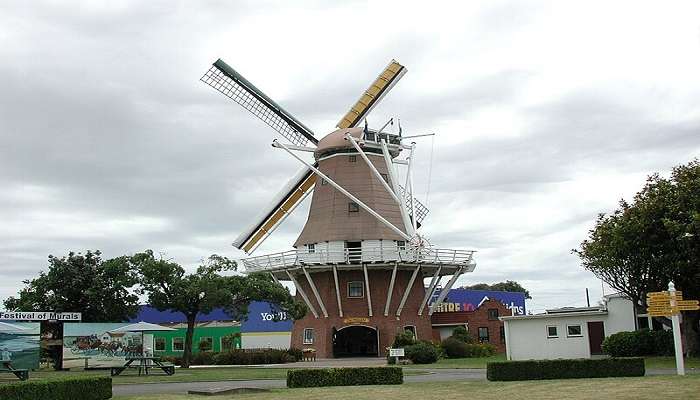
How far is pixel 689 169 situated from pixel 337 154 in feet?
79.2

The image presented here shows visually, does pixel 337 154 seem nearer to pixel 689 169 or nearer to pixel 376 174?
pixel 376 174

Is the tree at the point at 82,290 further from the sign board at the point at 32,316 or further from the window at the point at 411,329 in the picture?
the window at the point at 411,329

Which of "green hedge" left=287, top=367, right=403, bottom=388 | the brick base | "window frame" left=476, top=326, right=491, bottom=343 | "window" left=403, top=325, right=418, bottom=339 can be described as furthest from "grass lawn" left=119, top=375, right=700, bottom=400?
"window frame" left=476, top=326, right=491, bottom=343

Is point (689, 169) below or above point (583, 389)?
above

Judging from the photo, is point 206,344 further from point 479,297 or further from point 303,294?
point 479,297

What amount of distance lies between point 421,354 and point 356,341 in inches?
447

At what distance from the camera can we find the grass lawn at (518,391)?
17016mm

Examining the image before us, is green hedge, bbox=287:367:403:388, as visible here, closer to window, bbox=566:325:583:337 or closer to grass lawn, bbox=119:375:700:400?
grass lawn, bbox=119:375:700:400

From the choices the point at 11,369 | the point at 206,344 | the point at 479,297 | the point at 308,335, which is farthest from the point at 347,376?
the point at 479,297

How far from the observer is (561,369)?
75.0 feet

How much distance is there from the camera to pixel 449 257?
48.7 metres

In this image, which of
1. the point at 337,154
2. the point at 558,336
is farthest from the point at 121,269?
the point at 558,336

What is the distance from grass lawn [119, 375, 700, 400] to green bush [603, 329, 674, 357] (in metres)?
17.1

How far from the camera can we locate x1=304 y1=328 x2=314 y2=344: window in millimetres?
49094
